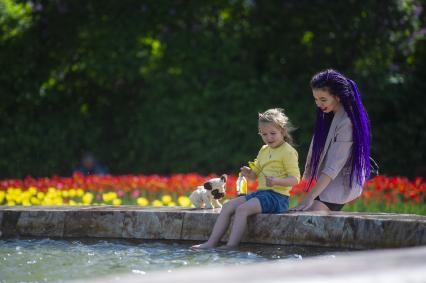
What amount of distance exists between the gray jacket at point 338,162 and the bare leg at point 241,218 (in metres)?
0.53

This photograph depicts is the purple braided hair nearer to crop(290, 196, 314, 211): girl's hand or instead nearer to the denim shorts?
crop(290, 196, 314, 211): girl's hand

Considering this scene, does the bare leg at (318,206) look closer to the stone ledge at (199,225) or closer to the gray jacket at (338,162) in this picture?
the gray jacket at (338,162)

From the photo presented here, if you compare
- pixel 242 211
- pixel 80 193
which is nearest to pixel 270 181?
pixel 242 211

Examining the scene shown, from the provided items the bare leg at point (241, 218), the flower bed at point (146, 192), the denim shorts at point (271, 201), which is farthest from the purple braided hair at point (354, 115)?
the flower bed at point (146, 192)

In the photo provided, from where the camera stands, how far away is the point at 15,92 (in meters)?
12.1

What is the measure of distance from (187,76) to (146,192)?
12.4 feet

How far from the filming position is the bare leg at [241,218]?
489cm

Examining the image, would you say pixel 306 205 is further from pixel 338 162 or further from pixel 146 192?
pixel 146 192

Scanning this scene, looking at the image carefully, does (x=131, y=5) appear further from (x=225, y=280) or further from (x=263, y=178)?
(x=225, y=280)

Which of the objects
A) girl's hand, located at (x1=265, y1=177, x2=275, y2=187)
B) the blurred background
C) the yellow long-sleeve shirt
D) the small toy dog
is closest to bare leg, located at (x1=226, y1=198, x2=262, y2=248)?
girl's hand, located at (x1=265, y1=177, x2=275, y2=187)

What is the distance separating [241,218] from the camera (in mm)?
4945

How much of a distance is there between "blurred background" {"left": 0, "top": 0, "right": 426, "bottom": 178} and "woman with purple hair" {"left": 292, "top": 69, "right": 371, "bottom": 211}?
560 centimetres

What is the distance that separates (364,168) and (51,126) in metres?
7.36

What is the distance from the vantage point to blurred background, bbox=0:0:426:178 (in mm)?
11242
